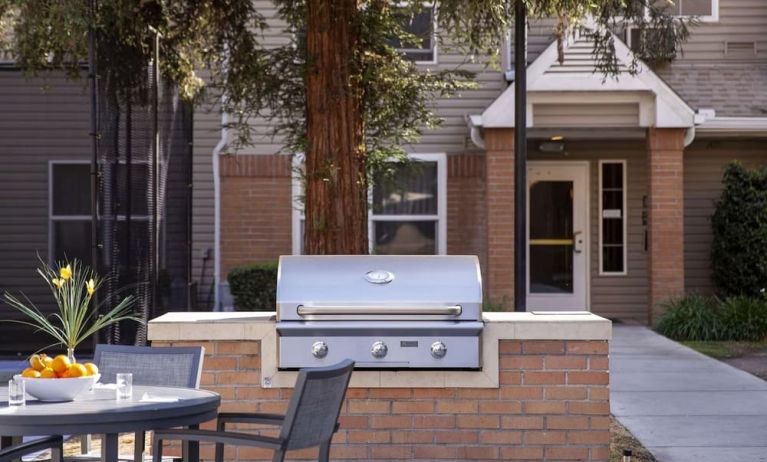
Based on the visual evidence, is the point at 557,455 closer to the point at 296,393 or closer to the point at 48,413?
the point at 296,393

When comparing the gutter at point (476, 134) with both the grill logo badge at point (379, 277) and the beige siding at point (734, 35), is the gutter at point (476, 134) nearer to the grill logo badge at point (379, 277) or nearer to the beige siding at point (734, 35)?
the beige siding at point (734, 35)

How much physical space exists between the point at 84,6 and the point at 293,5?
216 cm

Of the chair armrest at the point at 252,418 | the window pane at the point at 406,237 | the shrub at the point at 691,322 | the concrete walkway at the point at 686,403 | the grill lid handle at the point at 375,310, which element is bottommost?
the concrete walkway at the point at 686,403

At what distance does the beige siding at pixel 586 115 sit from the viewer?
14.4 metres

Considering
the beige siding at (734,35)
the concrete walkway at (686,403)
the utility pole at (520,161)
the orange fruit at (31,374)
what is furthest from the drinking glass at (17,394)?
the beige siding at (734,35)

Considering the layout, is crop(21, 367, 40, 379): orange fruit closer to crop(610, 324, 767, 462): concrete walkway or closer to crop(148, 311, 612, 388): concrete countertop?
crop(148, 311, 612, 388): concrete countertop

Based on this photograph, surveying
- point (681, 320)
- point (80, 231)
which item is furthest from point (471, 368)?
point (80, 231)

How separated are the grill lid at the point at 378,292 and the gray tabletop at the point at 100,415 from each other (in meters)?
1.49

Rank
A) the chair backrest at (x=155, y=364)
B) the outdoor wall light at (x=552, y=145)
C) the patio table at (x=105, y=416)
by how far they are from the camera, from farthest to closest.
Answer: the outdoor wall light at (x=552, y=145) → the chair backrest at (x=155, y=364) → the patio table at (x=105, y=416)

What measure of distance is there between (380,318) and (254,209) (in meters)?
9.20

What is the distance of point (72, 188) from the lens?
14719mm

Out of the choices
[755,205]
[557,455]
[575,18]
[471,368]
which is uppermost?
[575,18]

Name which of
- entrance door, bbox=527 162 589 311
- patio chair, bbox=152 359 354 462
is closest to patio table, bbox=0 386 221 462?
patio chair, bbox=152 359 354 462

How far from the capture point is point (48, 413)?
4.35 meters
